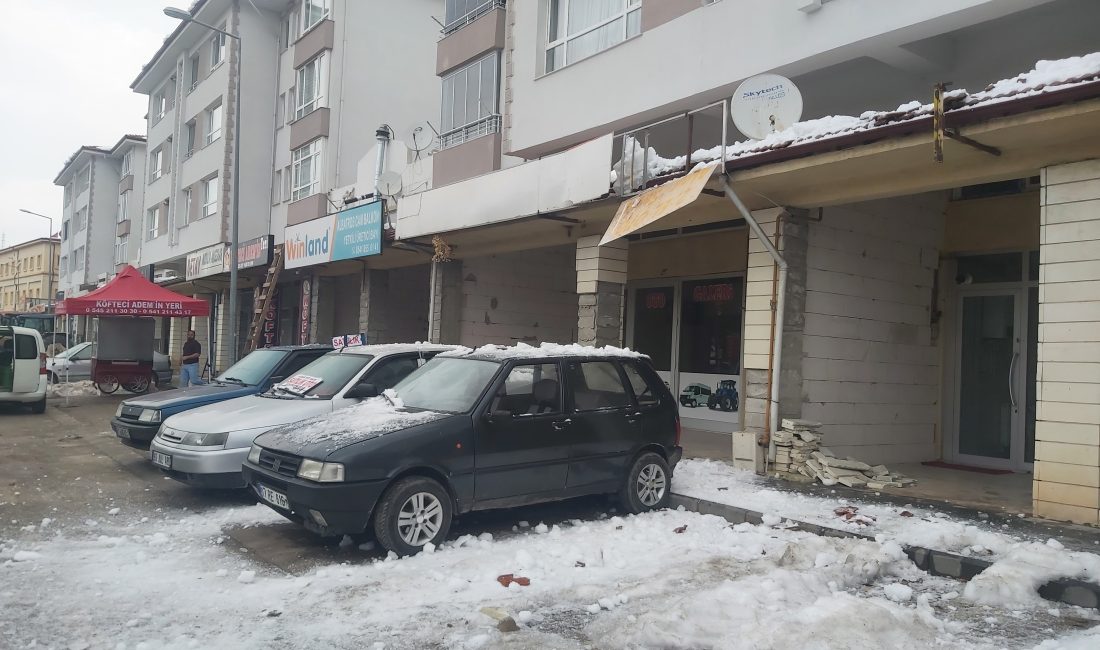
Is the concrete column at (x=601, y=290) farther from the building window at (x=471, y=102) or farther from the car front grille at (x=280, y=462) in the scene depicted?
the building window at (x=471, y=102)

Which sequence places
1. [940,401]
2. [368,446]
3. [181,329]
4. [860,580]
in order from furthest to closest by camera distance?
[181,329], [940,401], [368,446], [860,580]

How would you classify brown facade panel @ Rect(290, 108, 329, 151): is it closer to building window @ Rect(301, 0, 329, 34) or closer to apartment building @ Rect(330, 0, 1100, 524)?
building window @ Rect(301, 0, 329, 34)

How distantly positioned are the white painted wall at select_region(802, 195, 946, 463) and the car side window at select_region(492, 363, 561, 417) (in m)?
3.89

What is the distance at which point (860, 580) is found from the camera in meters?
5.19

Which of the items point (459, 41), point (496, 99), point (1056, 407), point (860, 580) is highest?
point (459, 41)

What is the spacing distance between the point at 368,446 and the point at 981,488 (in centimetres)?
676

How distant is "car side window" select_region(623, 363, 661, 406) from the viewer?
737 centimetres

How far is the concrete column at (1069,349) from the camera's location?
648 centimetres

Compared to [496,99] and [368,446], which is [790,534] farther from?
[496,99]

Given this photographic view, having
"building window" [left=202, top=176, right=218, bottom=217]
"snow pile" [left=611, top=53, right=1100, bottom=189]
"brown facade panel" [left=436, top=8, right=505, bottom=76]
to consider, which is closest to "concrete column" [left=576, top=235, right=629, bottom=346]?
"snow pile" [left=611, top=53, right=1100, bottom=189]

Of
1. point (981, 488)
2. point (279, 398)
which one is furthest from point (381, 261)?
point (981, 488)

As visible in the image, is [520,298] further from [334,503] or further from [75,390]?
[75,390]

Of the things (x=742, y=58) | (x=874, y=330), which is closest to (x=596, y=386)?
(x=874, y=330)

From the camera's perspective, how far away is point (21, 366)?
49.8ft
